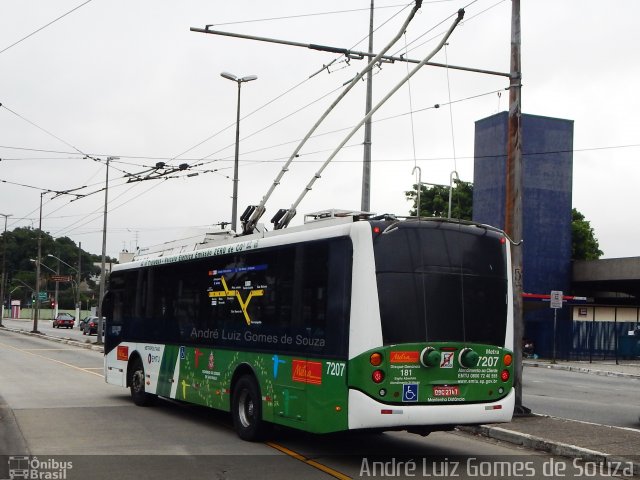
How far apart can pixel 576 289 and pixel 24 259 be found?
354 ft

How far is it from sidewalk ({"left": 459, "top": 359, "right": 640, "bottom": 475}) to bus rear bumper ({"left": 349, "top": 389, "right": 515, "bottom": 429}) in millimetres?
1261

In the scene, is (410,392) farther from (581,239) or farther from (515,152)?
(581,239)

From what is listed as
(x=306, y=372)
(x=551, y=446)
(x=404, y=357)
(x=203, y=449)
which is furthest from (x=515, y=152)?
(x=203, y=449)

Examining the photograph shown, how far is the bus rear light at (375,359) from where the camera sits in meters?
9.48

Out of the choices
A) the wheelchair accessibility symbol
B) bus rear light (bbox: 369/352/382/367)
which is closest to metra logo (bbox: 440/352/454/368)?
the wheelchair accessibility symbol

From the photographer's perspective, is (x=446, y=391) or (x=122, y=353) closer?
(x=446, y=391)

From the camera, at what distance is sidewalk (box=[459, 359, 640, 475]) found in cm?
1040

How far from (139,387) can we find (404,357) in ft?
26.3

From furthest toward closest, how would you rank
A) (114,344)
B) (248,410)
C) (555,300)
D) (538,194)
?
(538,194)
(555,300)
(114,344)
(248,410)

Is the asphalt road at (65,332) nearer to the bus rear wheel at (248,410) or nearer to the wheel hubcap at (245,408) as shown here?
the bus rear wheel at (248,410)

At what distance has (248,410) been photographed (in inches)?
470

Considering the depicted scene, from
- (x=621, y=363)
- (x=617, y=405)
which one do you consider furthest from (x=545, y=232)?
(x=617, y=405)

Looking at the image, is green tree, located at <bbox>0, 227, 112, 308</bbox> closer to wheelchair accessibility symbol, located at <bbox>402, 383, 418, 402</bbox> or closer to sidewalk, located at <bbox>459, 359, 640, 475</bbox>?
sidewalk, located at <bbox>459, 359, 640, 475</bbox>

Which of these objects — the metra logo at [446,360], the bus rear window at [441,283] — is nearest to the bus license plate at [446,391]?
the metra logo at [446,360]
